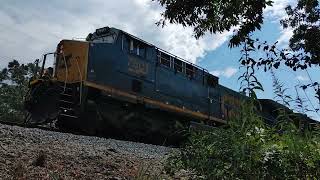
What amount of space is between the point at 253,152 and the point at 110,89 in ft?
36.5

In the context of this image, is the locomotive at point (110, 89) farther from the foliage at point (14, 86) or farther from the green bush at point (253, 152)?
the foliage at point (14, 86)

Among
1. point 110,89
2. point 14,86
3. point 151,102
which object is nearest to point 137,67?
point 151,102

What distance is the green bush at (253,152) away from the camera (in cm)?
250

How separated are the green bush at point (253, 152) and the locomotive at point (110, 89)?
974 centimetres

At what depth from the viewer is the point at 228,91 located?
2006cm

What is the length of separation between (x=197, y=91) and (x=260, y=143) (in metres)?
14.7

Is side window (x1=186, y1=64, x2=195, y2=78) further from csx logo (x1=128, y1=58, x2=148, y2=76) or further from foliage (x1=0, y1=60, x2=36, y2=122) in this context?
foliage (x1=0, y1=60, x2=36, y2=122)

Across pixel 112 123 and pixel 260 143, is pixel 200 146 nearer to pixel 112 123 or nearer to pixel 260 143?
pixel 260 143

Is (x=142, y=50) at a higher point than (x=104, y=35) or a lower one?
lower

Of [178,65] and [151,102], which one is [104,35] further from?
[178,65]

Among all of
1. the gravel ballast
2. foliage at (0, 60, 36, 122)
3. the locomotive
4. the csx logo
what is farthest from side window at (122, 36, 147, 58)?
foliage at (0, 60, 36, 122)

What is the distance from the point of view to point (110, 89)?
13453 millimetres

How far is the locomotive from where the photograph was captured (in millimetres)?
12922

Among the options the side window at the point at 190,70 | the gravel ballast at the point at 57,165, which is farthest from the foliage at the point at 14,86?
the gravel ballast at the point at 57,165
